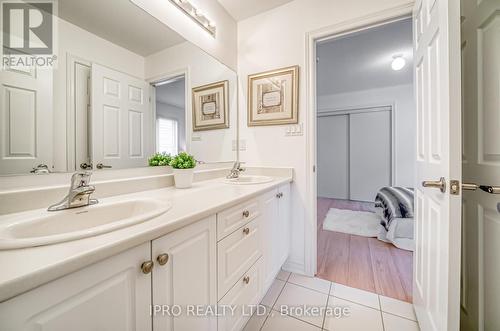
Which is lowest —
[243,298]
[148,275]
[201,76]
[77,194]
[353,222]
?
[353,222]

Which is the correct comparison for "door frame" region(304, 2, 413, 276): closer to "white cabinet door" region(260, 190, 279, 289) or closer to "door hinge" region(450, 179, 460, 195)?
"white cabinet door" region(260, 190, 279, 289)

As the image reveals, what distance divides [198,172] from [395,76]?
3.79 m

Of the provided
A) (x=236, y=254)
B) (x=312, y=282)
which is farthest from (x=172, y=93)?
(x=312, y=282)

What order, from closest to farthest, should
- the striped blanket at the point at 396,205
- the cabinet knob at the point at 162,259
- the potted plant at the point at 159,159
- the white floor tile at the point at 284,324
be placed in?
the cabinet knob at the point at 162,259, the white floor tile at the point at 284,324, the potted plant at the point at 159,159, the striped blanket at the point at 396,205

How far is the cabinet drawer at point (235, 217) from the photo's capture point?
0.91 meters

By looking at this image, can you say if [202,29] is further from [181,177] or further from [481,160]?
[481,160]

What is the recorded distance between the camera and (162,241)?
0.64 meters

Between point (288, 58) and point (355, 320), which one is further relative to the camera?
point (288, 58)

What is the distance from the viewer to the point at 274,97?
1835mm

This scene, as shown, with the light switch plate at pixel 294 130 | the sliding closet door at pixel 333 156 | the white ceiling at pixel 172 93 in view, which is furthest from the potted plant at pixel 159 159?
the sliding closet door at pixel 333 156

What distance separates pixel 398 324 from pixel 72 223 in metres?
1.78

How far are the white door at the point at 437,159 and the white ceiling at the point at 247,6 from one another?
110 cm

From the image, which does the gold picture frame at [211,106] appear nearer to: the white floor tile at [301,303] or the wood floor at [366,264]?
the white floor tile at [301,303]

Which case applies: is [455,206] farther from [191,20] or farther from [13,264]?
[191,20]
